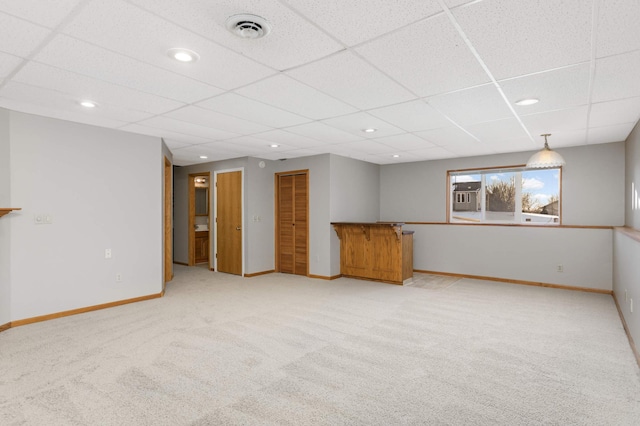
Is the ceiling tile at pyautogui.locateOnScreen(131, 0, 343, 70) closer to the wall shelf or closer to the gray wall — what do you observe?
the wall shelf

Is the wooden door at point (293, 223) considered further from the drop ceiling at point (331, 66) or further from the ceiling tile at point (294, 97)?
the ceiling tile at point (294, 97)

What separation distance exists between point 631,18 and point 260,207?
5.86 m

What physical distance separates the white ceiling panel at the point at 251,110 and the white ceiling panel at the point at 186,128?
76 centimetres

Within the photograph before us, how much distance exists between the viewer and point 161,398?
7.63ft

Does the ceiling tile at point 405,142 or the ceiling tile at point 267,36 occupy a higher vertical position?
the ceiling tile at point 267,36

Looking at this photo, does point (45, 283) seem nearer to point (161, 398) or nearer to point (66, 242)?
point (66, 242)

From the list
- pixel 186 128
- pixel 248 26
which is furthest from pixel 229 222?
pixel 248 26

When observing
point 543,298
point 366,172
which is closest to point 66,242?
point 366,172

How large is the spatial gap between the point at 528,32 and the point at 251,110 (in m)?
2.51

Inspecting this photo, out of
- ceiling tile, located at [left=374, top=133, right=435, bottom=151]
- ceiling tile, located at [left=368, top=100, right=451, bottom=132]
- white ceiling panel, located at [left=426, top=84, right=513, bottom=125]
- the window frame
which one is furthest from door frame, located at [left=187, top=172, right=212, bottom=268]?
white ceiling panel, located at [left=426, top=84, right=513, bottom=125]

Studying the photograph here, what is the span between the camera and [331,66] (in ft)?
8.30

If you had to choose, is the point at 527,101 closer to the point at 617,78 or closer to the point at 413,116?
the point at 617,78

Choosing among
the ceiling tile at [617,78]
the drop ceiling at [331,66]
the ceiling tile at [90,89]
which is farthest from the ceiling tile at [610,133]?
the ceiling tile at [90,89]

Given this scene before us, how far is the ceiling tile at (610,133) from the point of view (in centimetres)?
436
